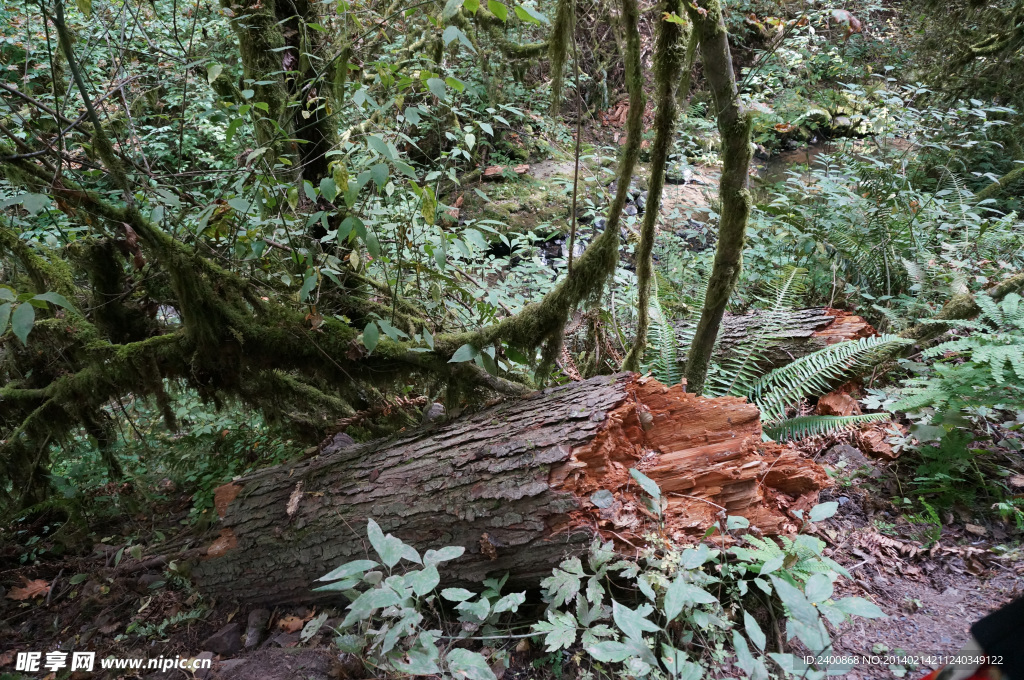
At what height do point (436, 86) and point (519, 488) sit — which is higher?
point (436, 86)

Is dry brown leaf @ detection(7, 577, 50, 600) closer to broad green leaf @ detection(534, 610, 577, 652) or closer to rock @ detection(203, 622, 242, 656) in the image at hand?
rock @ detection(203, 622, 242, 656)

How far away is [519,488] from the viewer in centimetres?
249

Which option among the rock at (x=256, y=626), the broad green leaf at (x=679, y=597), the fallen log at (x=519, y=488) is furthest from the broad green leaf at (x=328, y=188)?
the rock at (x=256, y=626)

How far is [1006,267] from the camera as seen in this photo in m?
4.54

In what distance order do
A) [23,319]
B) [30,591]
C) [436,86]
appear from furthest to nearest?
[30,591]
[436,86]
[23,319]

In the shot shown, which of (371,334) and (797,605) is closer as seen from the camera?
(797,605)

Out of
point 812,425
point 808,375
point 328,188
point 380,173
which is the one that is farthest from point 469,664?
point 808,375

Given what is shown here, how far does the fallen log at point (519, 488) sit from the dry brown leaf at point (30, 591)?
4.65 feet

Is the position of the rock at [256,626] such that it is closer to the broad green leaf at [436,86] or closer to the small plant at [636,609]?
the small plant at [636,609]

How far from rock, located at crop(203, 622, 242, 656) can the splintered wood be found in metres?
2.05

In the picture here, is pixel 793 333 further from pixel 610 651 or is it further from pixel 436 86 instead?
pixel 436 86

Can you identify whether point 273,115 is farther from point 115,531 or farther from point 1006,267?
point 1006,267

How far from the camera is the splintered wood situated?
2.54 metres

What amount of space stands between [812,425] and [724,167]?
186 cm
